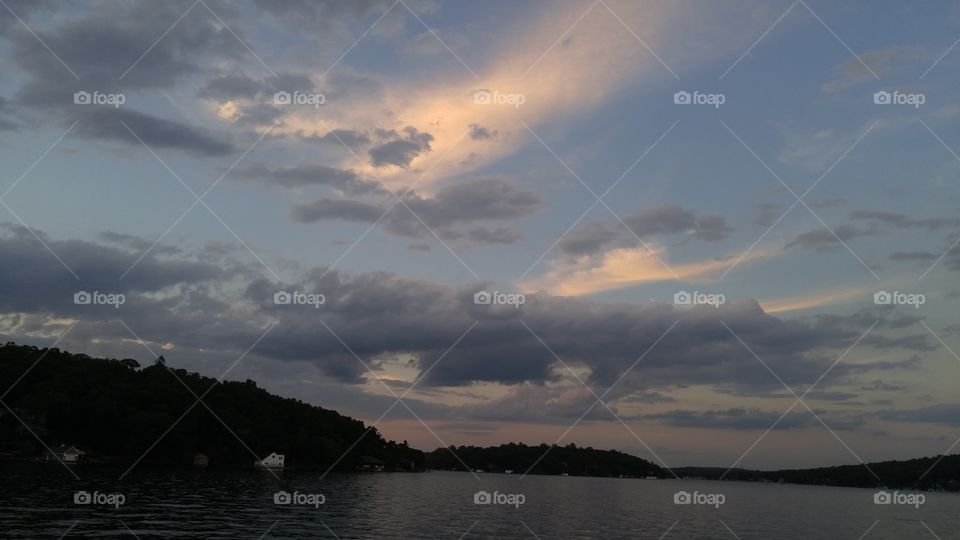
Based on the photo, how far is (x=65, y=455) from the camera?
126500mm

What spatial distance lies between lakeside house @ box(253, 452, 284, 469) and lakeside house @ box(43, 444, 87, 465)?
48506 mm

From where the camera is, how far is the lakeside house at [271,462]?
17462 cm

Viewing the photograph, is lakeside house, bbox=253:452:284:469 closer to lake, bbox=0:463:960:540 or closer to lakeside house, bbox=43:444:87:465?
lakeside house, bbox=43:444:87:465

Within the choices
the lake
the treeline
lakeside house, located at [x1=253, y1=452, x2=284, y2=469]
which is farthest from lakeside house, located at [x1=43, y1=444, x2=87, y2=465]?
lakeside house, located at [x1=253, y1=452, x2=284, y2=469]

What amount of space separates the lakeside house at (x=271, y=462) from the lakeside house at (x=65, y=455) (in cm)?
4851

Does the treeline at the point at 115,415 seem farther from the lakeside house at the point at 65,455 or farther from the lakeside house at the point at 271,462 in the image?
the lakeside house at the point at 65,455

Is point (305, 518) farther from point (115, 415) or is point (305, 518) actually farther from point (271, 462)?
point (271, 462)

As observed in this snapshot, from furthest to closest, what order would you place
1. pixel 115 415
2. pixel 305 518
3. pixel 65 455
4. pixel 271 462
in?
pixel 271 462
pixel 115 415
pixel 65 455
pixel 305 518

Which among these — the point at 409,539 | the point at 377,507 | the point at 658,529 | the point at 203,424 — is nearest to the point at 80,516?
the point at 409,539

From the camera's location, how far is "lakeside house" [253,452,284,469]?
573 ft

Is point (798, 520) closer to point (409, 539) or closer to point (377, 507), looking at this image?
point (377, 507)

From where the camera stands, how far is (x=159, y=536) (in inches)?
1757

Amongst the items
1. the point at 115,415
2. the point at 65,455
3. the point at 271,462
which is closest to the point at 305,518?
the point at 65,455

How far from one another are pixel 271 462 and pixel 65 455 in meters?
55.4
